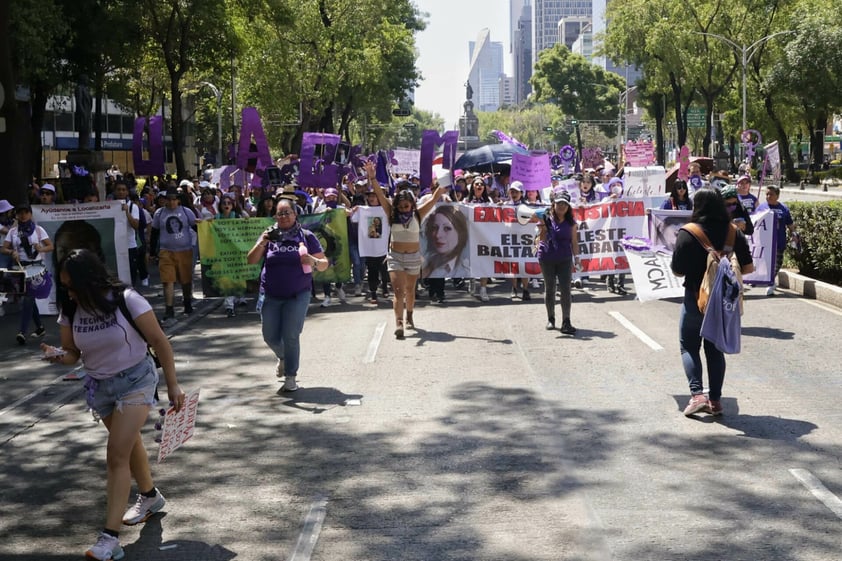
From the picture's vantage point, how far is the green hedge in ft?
54.2

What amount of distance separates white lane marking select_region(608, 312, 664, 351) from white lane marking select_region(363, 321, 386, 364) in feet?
9.77

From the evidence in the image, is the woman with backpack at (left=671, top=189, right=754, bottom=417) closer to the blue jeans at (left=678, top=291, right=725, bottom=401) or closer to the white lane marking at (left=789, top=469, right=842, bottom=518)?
the blue jeans at (left=678, top=291, right=725, bottom=401)

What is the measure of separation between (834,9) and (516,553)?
6090 centimetres

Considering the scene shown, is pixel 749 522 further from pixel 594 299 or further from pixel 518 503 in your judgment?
pixel 594 299

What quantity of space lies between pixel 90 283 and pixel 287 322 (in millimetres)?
4485

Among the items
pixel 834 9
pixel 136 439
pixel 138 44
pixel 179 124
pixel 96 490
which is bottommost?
pixel 96 490

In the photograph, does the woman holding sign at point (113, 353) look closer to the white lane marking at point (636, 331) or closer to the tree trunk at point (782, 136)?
the white lane marking at point (636, 331)

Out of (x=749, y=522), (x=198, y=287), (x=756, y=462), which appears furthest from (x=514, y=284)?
(x=749, y=522)

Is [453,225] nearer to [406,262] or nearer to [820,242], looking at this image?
[406,262]

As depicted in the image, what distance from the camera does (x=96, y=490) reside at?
7.27 metres

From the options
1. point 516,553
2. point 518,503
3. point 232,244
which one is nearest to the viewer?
point 516,553

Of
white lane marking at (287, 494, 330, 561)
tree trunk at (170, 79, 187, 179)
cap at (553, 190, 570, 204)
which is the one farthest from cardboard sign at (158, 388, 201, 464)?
tree trunk at (170, 79, 187, 179)

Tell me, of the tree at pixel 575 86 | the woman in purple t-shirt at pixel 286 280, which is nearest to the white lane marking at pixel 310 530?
the woman in purple t-shirt at pixel 286 280

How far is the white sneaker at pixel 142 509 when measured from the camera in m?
6.39
